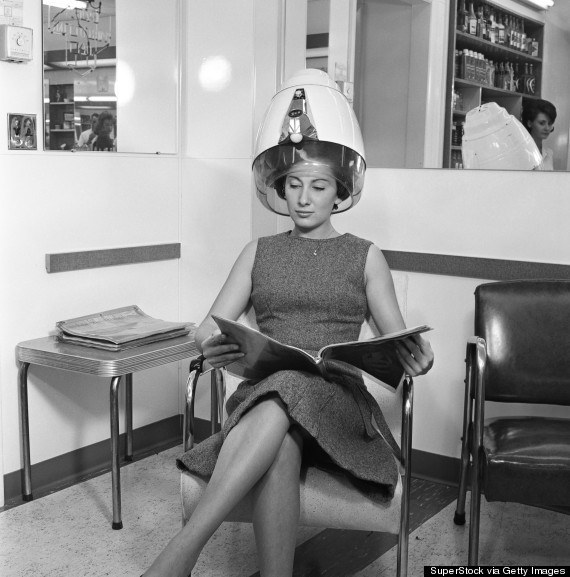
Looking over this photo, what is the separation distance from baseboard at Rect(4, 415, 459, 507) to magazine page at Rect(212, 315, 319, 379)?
1167 millimetres

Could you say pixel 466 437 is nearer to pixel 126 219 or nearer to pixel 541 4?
pixel 541 4

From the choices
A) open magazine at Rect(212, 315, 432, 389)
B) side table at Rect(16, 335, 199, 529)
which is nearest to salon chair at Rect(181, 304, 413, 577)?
open magazine at Rect(212, 315, 432, 389)

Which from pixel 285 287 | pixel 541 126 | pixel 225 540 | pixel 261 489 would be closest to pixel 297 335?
pixel 285 287

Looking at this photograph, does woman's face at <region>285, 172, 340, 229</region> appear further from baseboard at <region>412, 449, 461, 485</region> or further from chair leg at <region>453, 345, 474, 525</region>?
baseboard at <region>412, 449, 461, 485</region>

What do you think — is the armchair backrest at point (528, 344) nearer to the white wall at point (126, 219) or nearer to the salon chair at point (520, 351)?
the salon chair at point (520, 351)

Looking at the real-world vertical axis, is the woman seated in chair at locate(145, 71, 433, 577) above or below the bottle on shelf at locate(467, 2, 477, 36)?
below

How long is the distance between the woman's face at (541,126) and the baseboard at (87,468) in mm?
1187

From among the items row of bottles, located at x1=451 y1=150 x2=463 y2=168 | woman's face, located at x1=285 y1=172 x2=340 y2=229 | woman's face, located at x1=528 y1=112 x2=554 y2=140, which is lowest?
woman's face, located at x1=285 y1=172 x2=340 y2=229

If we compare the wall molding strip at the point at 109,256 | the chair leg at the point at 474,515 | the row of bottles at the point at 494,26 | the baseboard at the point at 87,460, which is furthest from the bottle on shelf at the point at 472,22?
the baseboard at the point at 87,460

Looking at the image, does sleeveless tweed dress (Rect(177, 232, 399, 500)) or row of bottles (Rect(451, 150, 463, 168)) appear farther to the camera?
row of bottles (Rect(451, 150, 463, 168))

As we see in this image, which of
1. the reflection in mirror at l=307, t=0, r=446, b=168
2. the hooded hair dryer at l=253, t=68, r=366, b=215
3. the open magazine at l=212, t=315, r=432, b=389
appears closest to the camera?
the open magazine at l=212, t=315, r=432, b=389

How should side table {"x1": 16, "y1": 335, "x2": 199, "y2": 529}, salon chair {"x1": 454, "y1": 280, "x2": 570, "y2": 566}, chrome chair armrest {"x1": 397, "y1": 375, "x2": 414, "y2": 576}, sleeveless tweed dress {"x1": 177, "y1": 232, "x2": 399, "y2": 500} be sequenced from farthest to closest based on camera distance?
1. side table {"x1": 16, "y1": 335, "x2": 199, "y2": 529}
2. salon chair {"x1": 454, "y1": 280, "x2": 570, "y2": 566}
3. chrome chair armrest {"x1": 397, "y1": 375, "x2": 414, "y2": 576}
4. sleeveless tweed dress {"x1": 177, "y1": 232, "x2": 399, "y2": 500}

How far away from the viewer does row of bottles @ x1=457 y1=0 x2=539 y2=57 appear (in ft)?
9.09

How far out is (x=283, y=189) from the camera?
8.13 feet
